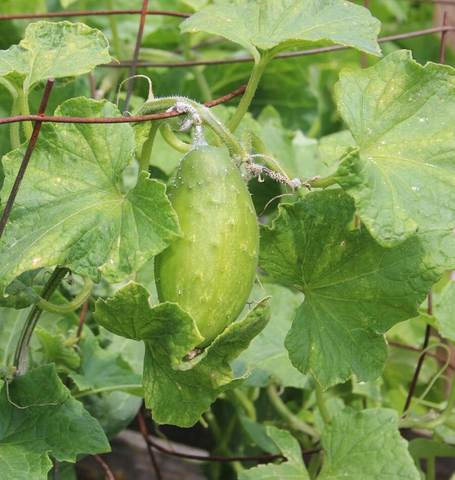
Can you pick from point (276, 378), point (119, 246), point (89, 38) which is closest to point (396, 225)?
point (119, 246)

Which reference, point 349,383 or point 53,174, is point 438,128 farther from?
point 349,383

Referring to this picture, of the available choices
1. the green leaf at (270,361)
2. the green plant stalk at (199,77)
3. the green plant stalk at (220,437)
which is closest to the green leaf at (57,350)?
the green leaf at (270,361)

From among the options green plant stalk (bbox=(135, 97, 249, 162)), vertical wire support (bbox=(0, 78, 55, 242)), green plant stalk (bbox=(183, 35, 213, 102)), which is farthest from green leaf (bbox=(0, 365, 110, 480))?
green plant stalk (bbox=(183, 35, 213, 102))

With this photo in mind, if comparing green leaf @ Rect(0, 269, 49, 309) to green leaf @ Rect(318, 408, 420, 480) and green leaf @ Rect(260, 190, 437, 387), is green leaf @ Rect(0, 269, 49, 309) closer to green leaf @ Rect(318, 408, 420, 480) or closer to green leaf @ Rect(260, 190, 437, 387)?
green leaf @ Rect(260, 190, 437, 387)

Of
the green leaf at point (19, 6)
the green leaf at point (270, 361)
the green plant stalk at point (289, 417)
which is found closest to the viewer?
the green leaf at point (270, 361)

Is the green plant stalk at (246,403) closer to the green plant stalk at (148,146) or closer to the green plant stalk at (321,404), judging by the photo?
the green plant stalk at (321,404)

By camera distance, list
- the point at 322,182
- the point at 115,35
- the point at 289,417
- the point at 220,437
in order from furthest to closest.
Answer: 1. the point at 115,35
2. the point at 220,437
3. the point at 289,417
4. the point at 322,182

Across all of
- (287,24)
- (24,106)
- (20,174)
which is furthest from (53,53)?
(287,24)

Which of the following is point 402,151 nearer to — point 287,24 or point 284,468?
point 287,24
